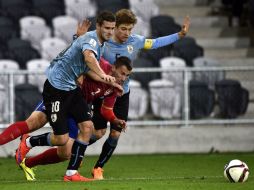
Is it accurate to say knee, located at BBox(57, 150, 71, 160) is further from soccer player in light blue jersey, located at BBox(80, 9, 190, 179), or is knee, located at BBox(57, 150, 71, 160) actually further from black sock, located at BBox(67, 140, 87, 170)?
soccer player in light blue jersey, located at BBox(80, 9, 190, 179)

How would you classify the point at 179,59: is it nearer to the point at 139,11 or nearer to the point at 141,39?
the point at 139,11

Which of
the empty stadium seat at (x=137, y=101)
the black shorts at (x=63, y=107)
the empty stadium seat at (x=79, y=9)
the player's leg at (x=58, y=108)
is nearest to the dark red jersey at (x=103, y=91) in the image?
the black shorts at (x=63, y=107)

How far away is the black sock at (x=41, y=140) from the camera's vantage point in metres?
15.1

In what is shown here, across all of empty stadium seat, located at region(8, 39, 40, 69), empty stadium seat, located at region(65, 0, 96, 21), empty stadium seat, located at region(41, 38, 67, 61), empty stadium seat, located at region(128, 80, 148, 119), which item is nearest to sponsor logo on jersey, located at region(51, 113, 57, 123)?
empty stadium seat, located at region(128, 80, 148, 119)

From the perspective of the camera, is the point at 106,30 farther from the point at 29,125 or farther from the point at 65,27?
the point at 65,27

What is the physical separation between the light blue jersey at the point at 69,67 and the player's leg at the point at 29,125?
2.65 feet

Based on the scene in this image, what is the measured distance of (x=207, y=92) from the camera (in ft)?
66.4

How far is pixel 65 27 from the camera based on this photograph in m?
23.5

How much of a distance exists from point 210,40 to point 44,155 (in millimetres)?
10751

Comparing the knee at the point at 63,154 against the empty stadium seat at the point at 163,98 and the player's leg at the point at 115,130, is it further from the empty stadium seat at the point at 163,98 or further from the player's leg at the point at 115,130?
the empty stadium seat at the point at 163,98

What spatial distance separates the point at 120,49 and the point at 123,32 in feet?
1.13

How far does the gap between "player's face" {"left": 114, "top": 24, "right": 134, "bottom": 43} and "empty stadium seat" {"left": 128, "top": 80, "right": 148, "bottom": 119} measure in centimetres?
521

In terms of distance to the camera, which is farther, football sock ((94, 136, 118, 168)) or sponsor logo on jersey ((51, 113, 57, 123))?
football sock ((94, 136, 118, 168))

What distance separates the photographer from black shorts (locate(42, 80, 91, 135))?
14336 millimetres
